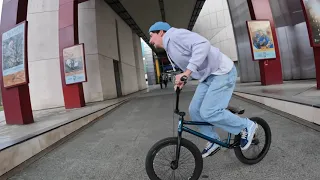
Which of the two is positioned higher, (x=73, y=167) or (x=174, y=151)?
(x=174, y=151)


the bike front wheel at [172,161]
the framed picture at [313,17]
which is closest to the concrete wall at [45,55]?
the framed picture at [313,17]

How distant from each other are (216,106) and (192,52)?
0.63m

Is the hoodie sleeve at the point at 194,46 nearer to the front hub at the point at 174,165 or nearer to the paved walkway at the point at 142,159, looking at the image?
the front hub at the point at 174,165

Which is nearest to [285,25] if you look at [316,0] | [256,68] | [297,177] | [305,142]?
[256,68]

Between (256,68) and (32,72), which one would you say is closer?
(32,72)

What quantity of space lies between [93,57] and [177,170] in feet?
43.8

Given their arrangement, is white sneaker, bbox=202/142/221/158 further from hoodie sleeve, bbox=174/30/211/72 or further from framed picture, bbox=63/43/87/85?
framed picture, bbox=63/43/87/85

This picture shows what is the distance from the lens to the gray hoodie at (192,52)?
102 inches

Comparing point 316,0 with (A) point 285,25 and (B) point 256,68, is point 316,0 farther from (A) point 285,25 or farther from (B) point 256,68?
(B) point 256,68

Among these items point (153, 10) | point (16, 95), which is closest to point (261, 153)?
point (16, 95)

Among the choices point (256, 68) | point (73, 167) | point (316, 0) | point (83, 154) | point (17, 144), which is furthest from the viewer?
point (256, 68)

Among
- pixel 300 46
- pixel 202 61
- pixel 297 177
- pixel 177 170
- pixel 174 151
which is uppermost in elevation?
pixel 300 46

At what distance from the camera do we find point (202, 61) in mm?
2594

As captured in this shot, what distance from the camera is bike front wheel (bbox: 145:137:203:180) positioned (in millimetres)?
2559
